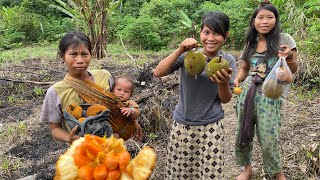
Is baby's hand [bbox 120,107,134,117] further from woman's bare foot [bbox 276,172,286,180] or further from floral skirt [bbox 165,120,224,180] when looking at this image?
woman's bare foot [bbox 276,172,286,180]

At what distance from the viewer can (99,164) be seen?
138cm

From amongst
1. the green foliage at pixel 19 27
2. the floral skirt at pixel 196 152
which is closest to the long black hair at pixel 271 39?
the floral skirt at pixel 196 152

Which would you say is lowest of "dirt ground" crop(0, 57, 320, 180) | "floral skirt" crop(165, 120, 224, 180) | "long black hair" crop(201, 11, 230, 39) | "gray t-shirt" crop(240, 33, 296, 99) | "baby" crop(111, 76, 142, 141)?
"dirt ground" crop(0, 57, 320, 180)

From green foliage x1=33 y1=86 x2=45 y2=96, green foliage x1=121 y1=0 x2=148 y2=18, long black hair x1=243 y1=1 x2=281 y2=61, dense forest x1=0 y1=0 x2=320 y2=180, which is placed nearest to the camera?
long black hair x1=243 y1=1 x2=281 y2=61

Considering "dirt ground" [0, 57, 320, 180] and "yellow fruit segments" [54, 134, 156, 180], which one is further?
"dirt ground" [0, 57, 320, 180]

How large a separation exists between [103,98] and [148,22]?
8.51 m

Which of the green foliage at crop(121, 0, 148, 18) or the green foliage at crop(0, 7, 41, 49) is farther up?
the green foliage at crop(121, 0, 148, 18)

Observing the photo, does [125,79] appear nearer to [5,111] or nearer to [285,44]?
[285,44]

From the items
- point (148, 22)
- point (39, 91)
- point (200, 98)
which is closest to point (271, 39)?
point (200, 98)

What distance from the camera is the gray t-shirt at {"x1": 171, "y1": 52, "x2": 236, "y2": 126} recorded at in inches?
87.3

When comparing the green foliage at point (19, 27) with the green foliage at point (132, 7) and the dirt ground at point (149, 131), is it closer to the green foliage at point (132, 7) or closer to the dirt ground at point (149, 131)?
the green foliage at point (132, 7)

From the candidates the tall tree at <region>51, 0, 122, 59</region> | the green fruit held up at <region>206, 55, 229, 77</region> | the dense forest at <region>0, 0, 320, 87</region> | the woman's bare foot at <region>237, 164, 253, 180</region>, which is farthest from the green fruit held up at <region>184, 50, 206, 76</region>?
the tall tree at <region>51, 0, 122, 59</region>

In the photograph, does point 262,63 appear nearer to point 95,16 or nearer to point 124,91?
point 124,91

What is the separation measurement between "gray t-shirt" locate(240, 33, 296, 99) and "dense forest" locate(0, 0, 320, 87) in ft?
8.72
